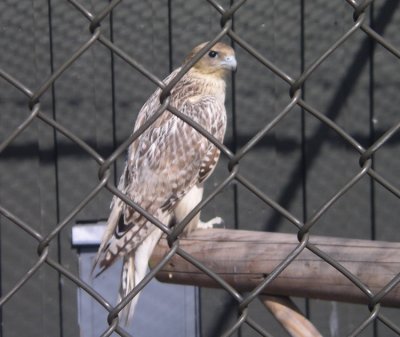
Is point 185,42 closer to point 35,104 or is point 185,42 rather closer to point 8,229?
point 8,229

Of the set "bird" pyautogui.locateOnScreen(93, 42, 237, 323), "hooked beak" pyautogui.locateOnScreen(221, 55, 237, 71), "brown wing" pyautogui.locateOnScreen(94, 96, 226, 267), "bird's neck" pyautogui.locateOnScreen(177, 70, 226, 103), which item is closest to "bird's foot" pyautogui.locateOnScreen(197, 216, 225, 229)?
"bird" pyautogui.locateOnScreen(93, 42, 237, 323)

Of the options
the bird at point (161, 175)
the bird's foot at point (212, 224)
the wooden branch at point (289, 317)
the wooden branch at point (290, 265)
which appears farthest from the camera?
the bird's foot at point (212, 224)

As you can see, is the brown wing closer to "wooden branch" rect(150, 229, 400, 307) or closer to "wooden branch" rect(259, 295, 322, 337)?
"wooden branch" rect(150, 229, 400, 307)

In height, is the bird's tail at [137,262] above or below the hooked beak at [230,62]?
below

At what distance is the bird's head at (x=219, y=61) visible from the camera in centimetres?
367

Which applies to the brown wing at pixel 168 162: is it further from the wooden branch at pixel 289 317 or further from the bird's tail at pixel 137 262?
the wooden branch at pixel 289 317

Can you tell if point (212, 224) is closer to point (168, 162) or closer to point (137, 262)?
point (168, 162)

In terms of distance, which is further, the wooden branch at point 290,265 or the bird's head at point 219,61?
the bird's head at point 219,61

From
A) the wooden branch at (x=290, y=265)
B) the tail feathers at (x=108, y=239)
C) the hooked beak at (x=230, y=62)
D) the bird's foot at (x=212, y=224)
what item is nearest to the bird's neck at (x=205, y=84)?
the hooked beak at (x=230, y=62)

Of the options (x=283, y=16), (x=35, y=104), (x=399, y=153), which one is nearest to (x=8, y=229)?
(x=283, y=16)

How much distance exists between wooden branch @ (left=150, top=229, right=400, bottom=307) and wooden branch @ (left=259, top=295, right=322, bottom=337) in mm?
65

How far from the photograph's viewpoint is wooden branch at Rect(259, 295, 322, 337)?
8.18 ft

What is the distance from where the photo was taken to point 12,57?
3.85 m

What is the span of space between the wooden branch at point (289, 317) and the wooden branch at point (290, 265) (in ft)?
0.21
